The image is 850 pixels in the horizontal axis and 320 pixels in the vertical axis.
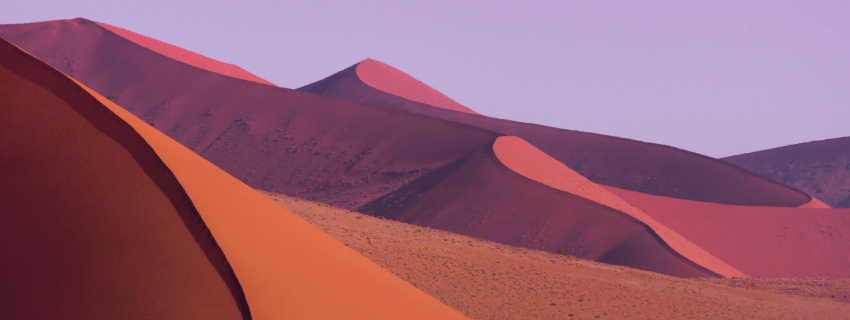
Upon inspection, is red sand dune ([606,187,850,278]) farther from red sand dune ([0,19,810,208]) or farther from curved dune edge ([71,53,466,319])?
curved dune edge ([71,53,466,319])

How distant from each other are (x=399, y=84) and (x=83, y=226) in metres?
71.9

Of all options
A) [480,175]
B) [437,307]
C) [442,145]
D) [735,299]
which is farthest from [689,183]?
[437,307]

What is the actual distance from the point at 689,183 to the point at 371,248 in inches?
1353

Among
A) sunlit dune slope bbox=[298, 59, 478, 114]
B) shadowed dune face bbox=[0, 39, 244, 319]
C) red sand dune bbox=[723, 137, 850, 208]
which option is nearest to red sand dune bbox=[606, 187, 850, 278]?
shadowed dune face bbox=[0, 39, 244, 319]

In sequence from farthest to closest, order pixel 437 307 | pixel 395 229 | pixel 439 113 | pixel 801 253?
pixel 439 113, pixel 801 253, pixel 395 229, pixel 437 307

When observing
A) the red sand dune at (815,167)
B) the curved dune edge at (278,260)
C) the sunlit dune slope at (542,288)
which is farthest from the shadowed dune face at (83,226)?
the red sand dune at (815,167)

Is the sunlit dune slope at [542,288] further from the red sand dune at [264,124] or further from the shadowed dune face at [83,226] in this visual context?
the red sand dune at [264,124]

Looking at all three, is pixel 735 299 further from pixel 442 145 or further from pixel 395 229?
pixel 442 145

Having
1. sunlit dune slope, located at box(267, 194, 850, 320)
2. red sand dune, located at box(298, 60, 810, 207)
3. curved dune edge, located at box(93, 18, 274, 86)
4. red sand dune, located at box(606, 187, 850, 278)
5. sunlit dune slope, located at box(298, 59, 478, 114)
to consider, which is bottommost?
sunlit dune slope, located at box(267, 194, 850, 320)

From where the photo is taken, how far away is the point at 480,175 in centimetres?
2853

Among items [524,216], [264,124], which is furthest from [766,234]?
[264,124]

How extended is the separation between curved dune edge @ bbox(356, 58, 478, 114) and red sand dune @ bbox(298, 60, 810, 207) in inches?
832

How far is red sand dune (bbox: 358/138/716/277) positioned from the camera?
914 inches

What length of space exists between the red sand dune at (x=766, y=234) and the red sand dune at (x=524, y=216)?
6763 millimetres
